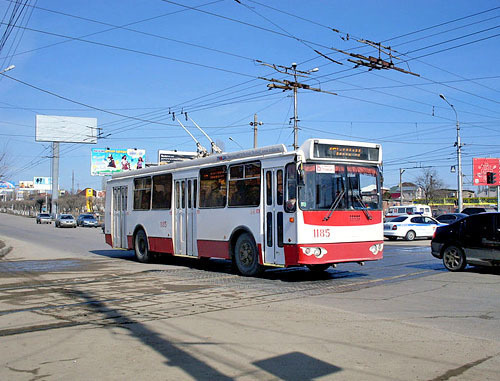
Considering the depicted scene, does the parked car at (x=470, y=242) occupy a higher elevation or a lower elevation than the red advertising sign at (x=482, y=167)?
lower

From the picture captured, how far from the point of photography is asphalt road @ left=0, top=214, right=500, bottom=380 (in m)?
5.53

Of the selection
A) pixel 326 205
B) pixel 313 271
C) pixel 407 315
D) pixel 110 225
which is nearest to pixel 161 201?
pixel 110 225

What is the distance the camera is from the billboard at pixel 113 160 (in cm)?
6519

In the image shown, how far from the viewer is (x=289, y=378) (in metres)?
5.17

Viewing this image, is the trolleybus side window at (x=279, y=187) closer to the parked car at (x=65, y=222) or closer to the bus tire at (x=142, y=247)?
the bus tire at (x=142, y=247)

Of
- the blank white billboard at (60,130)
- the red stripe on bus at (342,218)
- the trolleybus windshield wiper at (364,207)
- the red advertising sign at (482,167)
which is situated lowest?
the red stripe on bus at (342,218)

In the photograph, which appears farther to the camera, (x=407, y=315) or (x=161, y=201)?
(x=161, y=201)

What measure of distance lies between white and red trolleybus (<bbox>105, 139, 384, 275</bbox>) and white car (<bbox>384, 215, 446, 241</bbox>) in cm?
1759

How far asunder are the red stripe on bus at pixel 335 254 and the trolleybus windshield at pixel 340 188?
85 centimetres

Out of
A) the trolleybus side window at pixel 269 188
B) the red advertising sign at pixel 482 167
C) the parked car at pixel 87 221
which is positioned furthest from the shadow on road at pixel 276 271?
the red advertising sign at pixel 482 167

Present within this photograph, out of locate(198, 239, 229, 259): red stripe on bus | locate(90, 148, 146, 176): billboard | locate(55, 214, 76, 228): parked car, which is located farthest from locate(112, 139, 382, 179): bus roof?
locate(90, 148, 146, 176): billboard

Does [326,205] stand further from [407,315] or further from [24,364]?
[24,364]

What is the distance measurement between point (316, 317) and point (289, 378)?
3.02 metres

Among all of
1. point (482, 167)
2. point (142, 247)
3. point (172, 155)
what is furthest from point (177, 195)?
point (482, 167)
